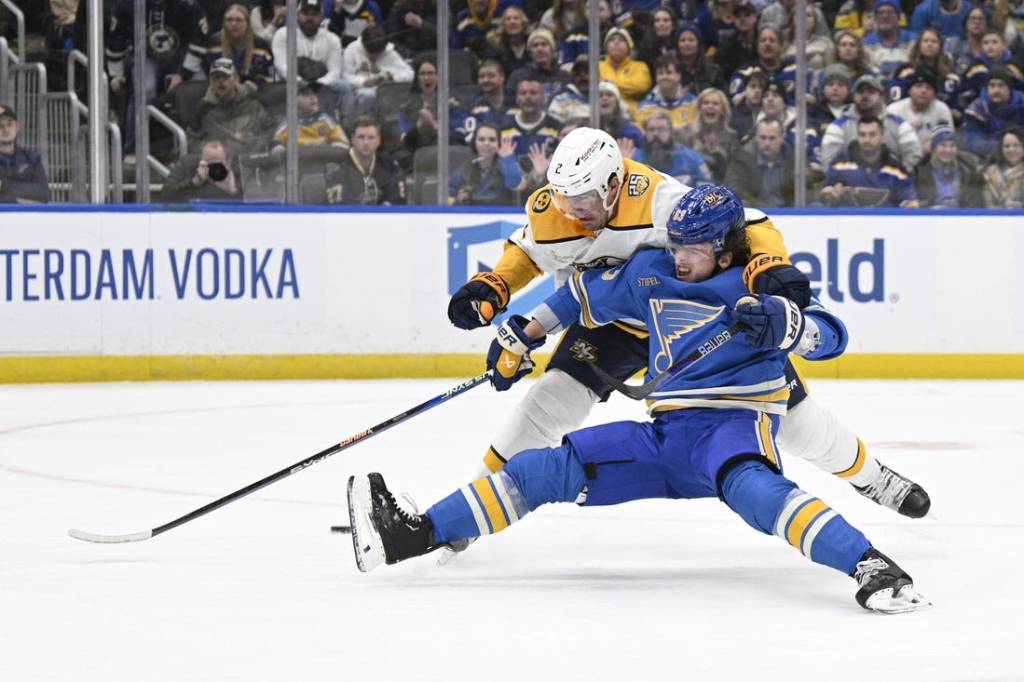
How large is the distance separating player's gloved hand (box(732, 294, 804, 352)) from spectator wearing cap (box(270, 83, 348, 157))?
5.21 m

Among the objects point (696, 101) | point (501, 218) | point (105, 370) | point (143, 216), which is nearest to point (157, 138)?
point (143, 216)

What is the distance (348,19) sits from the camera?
27.2 ft

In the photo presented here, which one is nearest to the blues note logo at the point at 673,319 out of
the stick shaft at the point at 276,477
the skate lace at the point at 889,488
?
the stick shaft at the point at 276,477

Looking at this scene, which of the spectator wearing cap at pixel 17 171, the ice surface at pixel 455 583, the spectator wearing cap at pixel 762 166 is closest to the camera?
the ice surface at pixel 455 583

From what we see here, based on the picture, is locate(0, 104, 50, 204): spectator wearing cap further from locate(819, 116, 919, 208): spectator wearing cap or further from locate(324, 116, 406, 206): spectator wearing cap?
locate(819, 116, 919, 208): spectator wearing cap

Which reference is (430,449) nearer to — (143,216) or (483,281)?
(483,281)

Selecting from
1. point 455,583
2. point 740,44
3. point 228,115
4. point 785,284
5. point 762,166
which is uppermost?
point 740,44

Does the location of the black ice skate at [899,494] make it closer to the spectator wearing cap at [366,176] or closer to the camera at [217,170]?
the spectator wearing cap at [366,176]

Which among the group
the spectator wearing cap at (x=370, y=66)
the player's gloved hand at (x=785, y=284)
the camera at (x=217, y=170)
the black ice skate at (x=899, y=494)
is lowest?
the black ice skate at (x=899, y=494)

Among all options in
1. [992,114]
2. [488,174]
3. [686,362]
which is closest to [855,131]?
[992,114]

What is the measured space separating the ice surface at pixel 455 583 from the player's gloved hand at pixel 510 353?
16.8 inches

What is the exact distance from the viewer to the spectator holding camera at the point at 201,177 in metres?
8.20

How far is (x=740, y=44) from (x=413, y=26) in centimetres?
177

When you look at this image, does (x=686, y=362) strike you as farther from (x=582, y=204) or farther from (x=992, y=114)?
(x=992, y=114)
